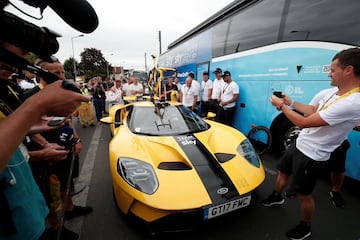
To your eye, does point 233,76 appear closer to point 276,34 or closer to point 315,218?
point 276,34

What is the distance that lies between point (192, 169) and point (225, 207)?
1.51 feet

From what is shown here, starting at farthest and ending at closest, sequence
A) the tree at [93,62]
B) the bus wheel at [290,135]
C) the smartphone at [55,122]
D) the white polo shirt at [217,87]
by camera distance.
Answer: the tree at [93,62] < the white polo shirt at [217,87] < the bus wheel at [290,135] < the smartphone at [55,122]

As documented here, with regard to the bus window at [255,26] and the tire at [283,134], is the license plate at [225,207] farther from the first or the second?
the bus window at [255,26]

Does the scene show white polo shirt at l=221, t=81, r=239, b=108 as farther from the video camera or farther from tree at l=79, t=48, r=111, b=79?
tree at l=79, t=48, r=111, b=79

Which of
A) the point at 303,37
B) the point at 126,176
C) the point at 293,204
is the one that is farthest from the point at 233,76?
the point at 126,176

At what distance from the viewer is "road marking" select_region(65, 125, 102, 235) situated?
6.74 ft

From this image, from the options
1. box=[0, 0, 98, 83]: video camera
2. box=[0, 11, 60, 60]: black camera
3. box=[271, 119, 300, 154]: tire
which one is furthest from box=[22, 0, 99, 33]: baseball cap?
box=[271, 119, 300, 154]: tire

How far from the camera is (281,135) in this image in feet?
11.9

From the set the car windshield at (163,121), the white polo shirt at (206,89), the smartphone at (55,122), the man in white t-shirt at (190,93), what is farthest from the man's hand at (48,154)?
the white polo shirt at (206,89)

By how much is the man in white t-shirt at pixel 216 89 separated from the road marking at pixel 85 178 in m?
3.46

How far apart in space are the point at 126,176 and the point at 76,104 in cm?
119

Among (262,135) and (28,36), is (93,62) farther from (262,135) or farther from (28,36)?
(28,36)

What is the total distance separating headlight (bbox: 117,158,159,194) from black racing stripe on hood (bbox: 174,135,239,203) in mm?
462

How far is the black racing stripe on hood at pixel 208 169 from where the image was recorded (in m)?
1.74
